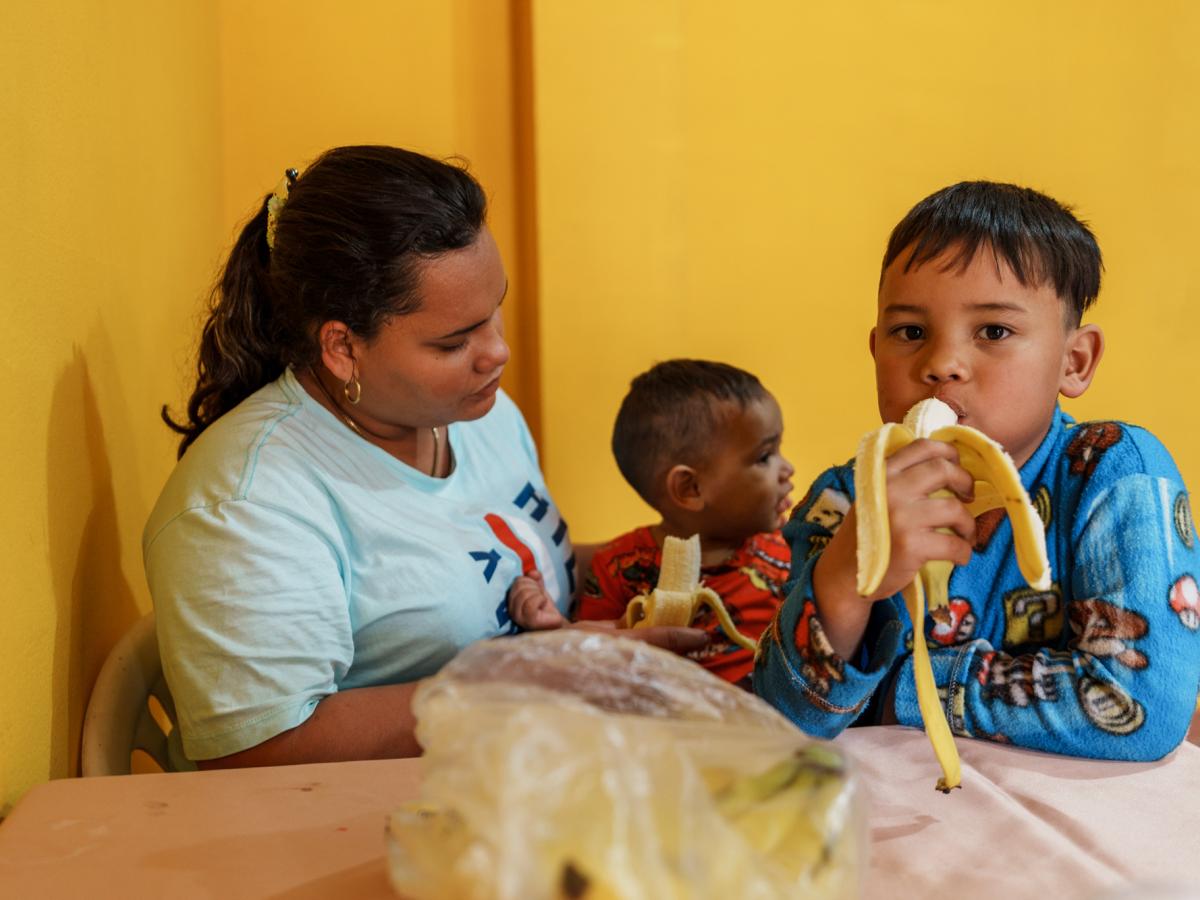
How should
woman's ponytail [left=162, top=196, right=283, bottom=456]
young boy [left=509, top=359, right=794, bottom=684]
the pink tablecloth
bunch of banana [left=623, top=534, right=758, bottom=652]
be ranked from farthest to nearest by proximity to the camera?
young boy [left=509, top=359, right=794, bottom=684] → bunch of banana [left=623, top=534, right=758, bottom=652] → woman's ponytail [left=162, top=196, right=283, bottom=456] → the pink tablecloth

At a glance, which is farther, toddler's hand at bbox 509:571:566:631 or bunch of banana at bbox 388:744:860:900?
toddler's hand at bbox 509:571:566:631

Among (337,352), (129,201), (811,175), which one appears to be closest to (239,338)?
(337,352)

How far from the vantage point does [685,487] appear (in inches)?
78.9

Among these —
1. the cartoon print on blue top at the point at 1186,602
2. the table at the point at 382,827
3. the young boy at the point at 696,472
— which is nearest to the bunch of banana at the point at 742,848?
the table at the point at 382,827

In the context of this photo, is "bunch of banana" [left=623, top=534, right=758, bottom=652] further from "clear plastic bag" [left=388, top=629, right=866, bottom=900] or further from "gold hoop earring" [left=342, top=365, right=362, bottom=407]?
"clear plastic bag" [left=388, top=629, right=866, bottom=900]

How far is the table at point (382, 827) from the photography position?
815 mm

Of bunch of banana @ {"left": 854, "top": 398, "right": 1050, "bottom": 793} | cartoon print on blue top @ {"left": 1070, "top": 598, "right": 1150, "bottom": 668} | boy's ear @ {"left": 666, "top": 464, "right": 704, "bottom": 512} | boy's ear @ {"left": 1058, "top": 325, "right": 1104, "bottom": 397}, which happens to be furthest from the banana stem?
boy's ear @ {"left": 666, "top": 464, "right": 704, "bottom": 512}

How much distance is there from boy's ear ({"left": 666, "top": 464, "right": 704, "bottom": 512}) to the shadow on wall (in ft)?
2.87

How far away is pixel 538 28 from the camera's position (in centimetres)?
239

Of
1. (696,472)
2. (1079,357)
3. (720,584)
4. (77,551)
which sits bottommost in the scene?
(720,584)

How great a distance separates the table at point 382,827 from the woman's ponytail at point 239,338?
60cm

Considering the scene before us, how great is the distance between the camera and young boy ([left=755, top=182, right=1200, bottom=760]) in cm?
103

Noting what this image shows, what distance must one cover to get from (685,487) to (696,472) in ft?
0.10

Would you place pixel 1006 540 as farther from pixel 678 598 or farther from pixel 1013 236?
pixel 678 598
